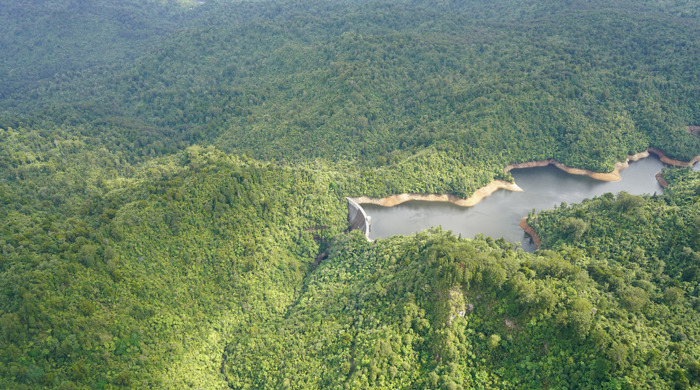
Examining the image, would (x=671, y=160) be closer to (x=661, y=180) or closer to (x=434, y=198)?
(x=661, y=180)

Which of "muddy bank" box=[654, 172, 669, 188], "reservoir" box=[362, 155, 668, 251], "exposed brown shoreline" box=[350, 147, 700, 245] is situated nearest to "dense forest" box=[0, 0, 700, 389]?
"exposed brown shoreline" box=[350, 147, 700, 245]

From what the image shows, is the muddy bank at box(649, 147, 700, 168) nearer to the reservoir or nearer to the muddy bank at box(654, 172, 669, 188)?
the reservoir

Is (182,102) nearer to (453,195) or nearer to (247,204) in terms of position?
(247,204)

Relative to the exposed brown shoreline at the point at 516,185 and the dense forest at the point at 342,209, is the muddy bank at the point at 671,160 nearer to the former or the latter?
the exposed brown shoreline at the point at 516,185

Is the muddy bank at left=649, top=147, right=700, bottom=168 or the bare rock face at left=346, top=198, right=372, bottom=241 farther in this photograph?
the muddy bank at left=649, top=147, right=700, bottom=168

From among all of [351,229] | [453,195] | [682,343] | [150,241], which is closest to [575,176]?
[453,195]
